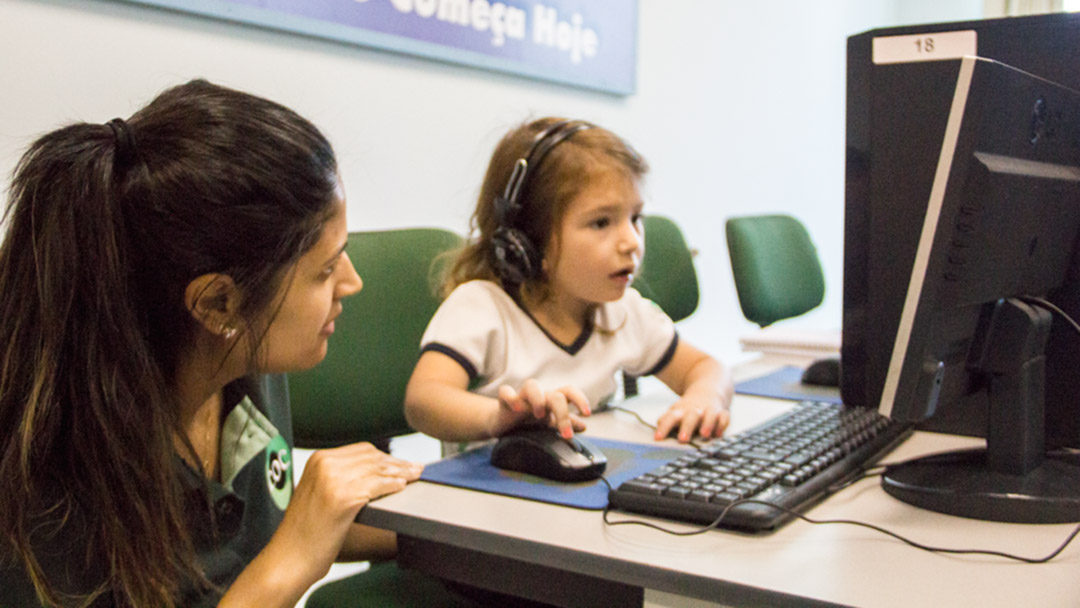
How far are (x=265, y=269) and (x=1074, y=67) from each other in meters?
0.75

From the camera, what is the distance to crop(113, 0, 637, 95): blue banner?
159 centimetres

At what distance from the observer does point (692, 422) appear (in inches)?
40.1

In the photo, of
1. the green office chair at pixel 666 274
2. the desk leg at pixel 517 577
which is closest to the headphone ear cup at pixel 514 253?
the desk leg at pixel 517 577

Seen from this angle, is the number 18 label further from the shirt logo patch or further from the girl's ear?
the shirt logo patch

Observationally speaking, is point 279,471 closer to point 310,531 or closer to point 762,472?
point 310,531

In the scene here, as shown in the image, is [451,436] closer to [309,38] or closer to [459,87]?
[309,38]

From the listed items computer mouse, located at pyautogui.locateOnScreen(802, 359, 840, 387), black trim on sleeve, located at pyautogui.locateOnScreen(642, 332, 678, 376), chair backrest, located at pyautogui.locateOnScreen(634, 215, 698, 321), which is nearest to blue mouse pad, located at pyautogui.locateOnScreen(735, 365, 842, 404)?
computer mouse, located at pyautogui.locateOnScreen(802, 359, 840, 387)

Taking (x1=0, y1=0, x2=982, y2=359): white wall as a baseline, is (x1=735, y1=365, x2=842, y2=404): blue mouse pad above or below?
below

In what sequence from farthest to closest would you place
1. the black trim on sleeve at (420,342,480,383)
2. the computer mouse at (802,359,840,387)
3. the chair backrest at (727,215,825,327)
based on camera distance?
the chair backrest at (727,215,825,327) → the computer mouse at (802,359,840,387) → the black trim on sleeve at (420,342,480,383)

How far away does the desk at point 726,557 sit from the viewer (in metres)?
0.60

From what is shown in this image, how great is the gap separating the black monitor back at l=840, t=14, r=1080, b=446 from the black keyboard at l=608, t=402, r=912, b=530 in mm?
59

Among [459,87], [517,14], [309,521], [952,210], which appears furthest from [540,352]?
[517,14]

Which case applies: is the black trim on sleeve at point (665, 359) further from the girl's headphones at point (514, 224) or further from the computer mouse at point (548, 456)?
the computer mouse at point (548, 456)

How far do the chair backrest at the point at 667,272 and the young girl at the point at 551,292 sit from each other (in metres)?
0.46
